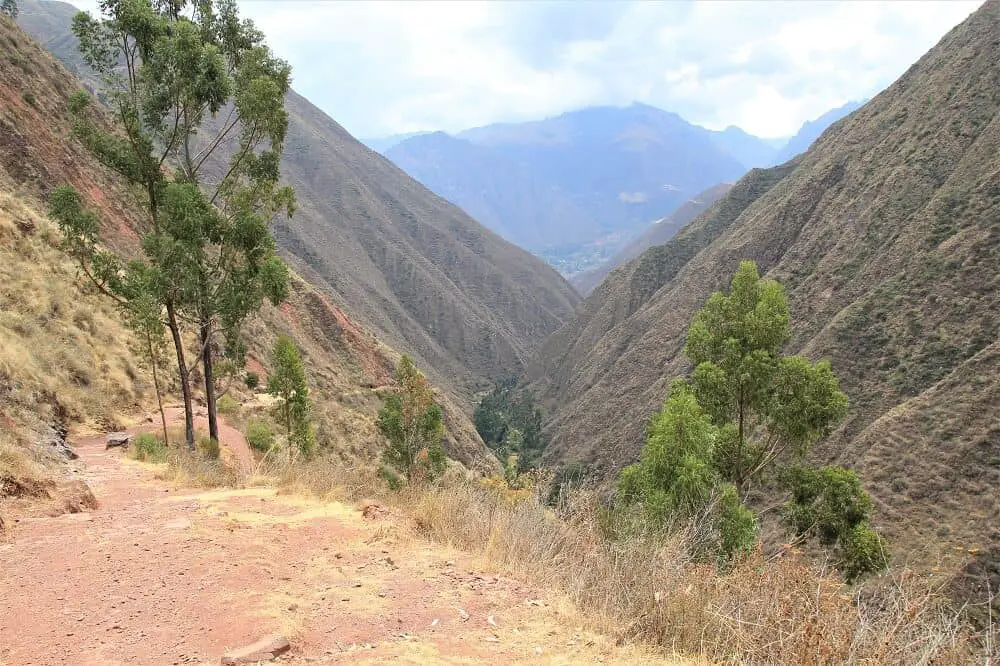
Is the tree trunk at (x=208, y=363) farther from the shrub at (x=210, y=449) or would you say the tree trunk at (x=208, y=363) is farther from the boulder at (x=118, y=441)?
the boulder at (x=118, y=441)

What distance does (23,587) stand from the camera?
16.4ft

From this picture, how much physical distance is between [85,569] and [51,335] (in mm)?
15341

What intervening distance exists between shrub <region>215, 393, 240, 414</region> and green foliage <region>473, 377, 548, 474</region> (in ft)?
118

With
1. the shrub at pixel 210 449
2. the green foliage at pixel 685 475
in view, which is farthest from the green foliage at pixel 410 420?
the green foliage at pixel 685 475

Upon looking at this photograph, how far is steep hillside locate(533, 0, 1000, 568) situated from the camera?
25.3 m

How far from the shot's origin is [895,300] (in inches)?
1430

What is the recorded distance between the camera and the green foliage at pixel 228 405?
75.8 ft

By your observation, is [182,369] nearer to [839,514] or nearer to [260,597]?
[260,597]

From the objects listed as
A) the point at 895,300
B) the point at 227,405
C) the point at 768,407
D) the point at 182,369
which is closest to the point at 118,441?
the point at 182,369

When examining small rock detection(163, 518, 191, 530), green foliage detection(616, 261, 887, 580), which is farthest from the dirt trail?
green foliage detection(616, 261, 887, 580)

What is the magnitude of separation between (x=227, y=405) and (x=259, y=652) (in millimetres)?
21622

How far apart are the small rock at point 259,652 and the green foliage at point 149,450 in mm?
9932

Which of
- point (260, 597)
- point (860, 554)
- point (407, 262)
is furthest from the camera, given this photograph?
point (407, 262)

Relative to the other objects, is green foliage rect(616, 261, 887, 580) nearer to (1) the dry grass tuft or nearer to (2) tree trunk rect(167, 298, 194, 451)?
(1) the dry grass tuft
